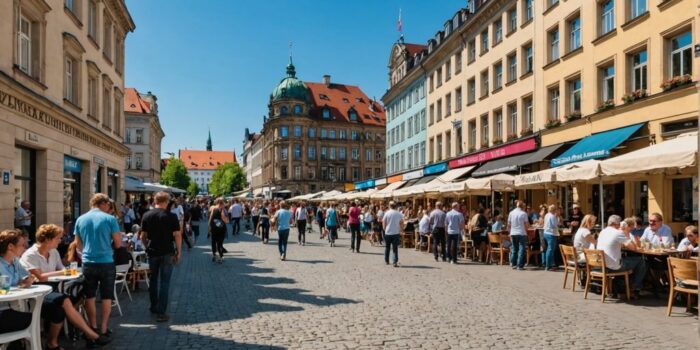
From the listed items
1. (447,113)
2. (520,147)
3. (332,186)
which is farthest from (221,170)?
(520,147)

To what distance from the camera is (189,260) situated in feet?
53.4

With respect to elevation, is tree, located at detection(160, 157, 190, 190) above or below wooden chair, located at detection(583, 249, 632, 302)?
above

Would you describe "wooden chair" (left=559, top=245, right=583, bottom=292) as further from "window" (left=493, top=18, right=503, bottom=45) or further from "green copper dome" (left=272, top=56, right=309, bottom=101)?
"green copper dome" (left=272, top=56, right=309, bottom=101)

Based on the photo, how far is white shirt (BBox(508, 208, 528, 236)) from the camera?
14.1 meters

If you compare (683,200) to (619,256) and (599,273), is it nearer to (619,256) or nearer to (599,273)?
(619,256)

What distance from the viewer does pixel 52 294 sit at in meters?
6.32

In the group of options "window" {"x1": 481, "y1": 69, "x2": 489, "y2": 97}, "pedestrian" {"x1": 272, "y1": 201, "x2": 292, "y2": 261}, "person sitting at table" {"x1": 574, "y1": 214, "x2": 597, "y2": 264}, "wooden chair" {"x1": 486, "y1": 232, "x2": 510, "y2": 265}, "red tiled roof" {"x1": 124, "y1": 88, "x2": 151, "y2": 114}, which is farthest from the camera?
"red tiled roof" {"x1": 124, "y1": 88, "x2": 151, "y2": 114}

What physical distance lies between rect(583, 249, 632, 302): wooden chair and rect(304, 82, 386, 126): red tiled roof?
80.0 m

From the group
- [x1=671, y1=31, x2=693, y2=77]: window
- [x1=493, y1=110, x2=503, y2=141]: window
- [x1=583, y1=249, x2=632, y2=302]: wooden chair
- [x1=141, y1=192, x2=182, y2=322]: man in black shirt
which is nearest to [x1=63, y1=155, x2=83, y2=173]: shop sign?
[x1=141, y1=192, x2=182, y2=322]: man in black shirt

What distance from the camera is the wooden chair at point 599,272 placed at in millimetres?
9430

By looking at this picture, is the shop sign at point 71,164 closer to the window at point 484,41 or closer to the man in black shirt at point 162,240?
the man in black shirt at point 162,240

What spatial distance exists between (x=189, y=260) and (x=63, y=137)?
601 centimetres

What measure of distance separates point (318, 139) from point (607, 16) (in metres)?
68.3

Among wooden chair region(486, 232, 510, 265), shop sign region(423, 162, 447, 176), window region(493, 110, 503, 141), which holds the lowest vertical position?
wooden chair region(486, 232, 510, 265)
